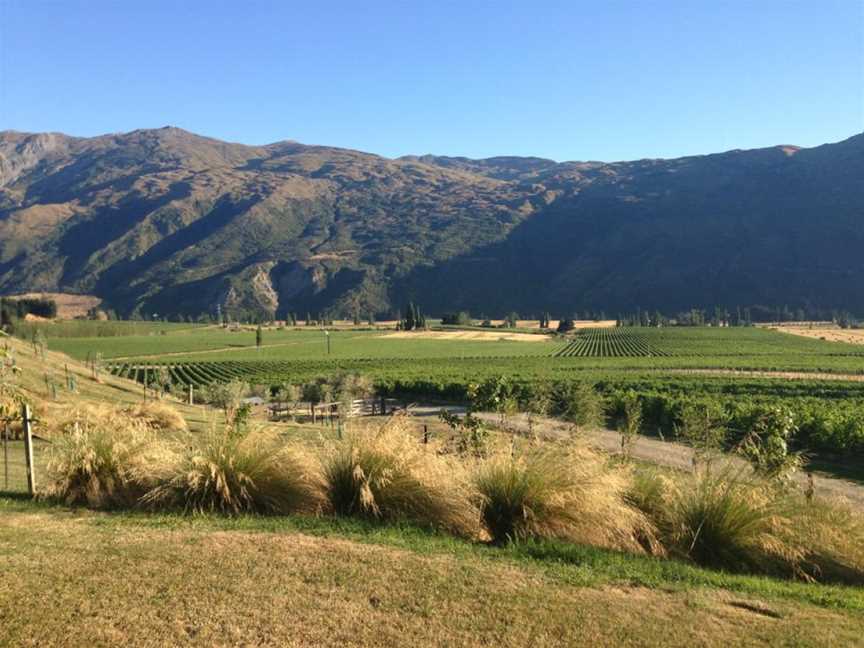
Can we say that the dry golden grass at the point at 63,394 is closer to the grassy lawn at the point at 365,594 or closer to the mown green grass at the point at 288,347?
the grassy lawn at the point at 365,594

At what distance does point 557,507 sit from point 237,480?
11.4 ft

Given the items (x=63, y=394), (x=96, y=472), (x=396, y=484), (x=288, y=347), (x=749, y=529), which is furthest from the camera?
(x=288, y=347)

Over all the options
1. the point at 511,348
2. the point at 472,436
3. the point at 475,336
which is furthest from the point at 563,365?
the point at 475,336

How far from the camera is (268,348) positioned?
348 feet

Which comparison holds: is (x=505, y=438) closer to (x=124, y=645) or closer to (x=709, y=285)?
(x=124, y=645)

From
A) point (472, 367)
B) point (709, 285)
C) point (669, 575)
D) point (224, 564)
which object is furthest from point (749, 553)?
point (709, 285)

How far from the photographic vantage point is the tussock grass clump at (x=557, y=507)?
6047 mm

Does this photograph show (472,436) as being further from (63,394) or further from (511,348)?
→ (511,348)

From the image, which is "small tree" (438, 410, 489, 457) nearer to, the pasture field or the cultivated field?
the cultivated field

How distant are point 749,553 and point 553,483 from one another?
6.61 feet

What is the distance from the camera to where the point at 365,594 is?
4320 mm

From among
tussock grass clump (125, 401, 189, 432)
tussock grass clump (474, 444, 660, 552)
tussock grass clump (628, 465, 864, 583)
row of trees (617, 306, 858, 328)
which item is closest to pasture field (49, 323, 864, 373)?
row of trees (617, 306, 858, 328)

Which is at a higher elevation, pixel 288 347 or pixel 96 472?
pixel 96 472

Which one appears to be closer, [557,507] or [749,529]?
[749,529]
